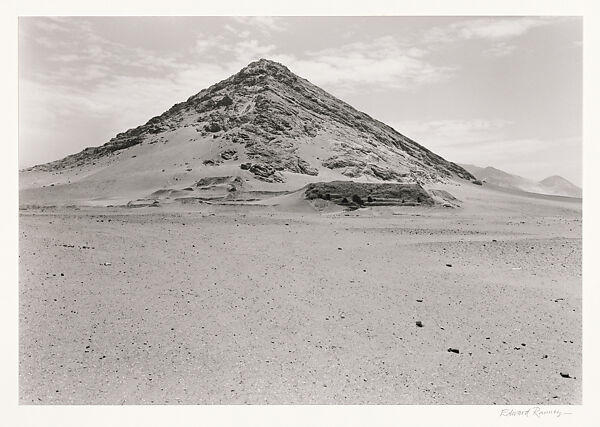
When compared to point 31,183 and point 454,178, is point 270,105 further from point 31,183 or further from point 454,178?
point 31,183

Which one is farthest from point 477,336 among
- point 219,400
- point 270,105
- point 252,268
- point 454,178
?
point 454,178

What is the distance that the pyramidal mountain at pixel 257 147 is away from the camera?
2212cm

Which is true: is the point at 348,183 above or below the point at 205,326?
above

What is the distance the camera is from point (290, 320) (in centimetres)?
584

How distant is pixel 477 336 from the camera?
221 inches

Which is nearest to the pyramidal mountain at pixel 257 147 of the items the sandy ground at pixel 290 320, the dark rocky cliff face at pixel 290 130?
the dark rocky cliff face at pixel 290 130

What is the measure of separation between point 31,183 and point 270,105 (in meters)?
22.4

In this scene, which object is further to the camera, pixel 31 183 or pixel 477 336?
pixel 31 183

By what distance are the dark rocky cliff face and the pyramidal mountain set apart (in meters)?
0.06

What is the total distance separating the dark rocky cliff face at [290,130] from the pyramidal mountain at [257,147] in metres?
0.06
